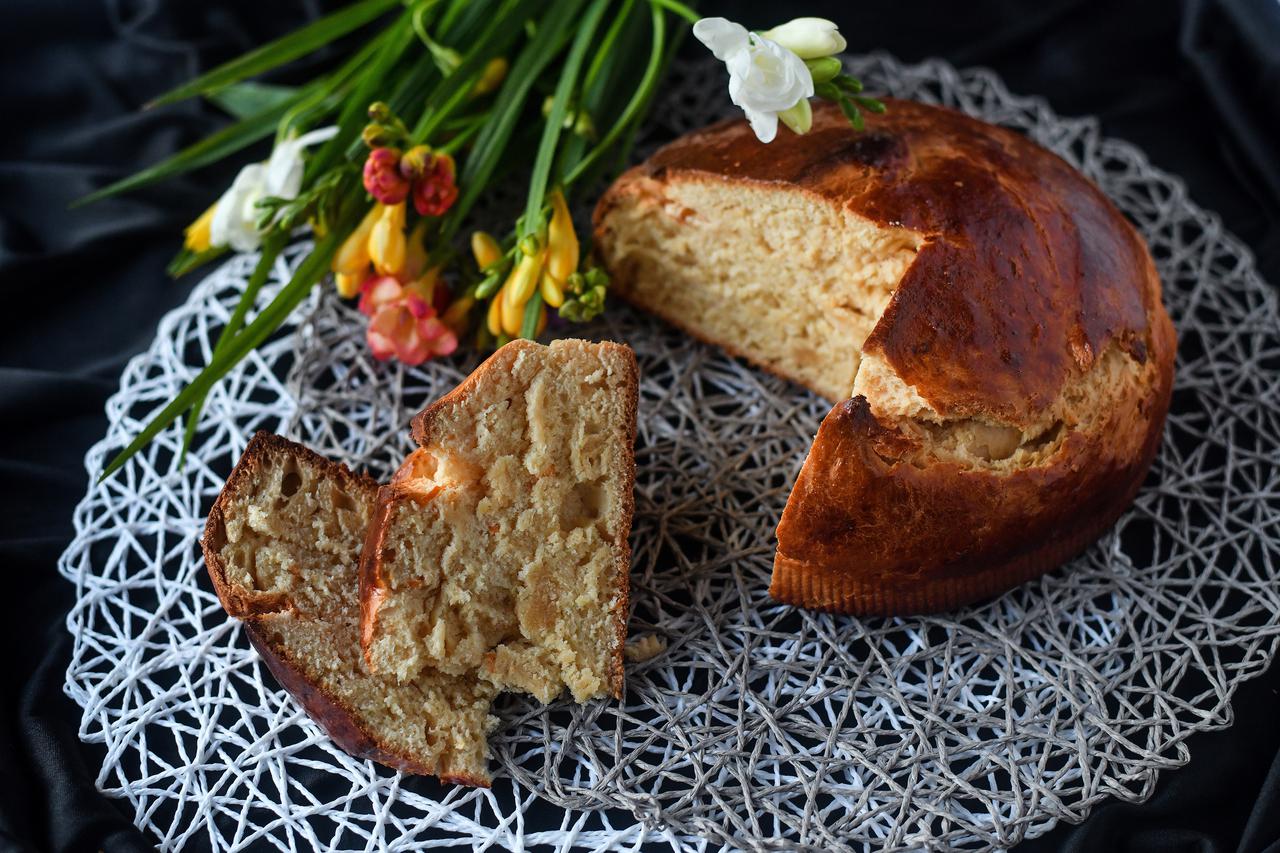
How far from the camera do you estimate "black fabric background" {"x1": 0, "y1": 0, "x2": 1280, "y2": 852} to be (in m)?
2.92

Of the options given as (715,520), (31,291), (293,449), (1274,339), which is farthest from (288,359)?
(1274,339)

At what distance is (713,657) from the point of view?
9.02ft

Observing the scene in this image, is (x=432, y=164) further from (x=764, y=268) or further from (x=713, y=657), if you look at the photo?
(x=713, y=657)

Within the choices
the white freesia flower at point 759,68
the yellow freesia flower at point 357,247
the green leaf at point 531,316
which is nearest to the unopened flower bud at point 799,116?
the white freesia flower at point 759,68

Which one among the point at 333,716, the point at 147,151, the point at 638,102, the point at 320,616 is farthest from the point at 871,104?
the point at 147,151

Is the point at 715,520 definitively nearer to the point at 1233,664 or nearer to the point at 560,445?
the point at 560,445

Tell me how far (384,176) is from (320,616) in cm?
114

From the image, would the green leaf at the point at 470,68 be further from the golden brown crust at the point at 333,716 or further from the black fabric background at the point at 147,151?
the golden brown crust at the point at 333,716

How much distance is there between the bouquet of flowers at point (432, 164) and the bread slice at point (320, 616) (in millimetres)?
348

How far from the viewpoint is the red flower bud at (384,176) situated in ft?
9.72

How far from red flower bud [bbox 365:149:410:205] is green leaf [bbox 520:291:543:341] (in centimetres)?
44

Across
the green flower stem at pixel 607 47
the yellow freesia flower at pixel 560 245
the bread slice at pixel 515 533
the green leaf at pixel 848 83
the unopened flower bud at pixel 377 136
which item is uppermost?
the green leaf at pixel 848 83

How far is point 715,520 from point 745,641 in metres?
0.37

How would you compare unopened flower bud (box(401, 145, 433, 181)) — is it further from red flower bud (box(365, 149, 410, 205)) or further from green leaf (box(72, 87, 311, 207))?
green leaf (box(72, 87, 311, 207))
